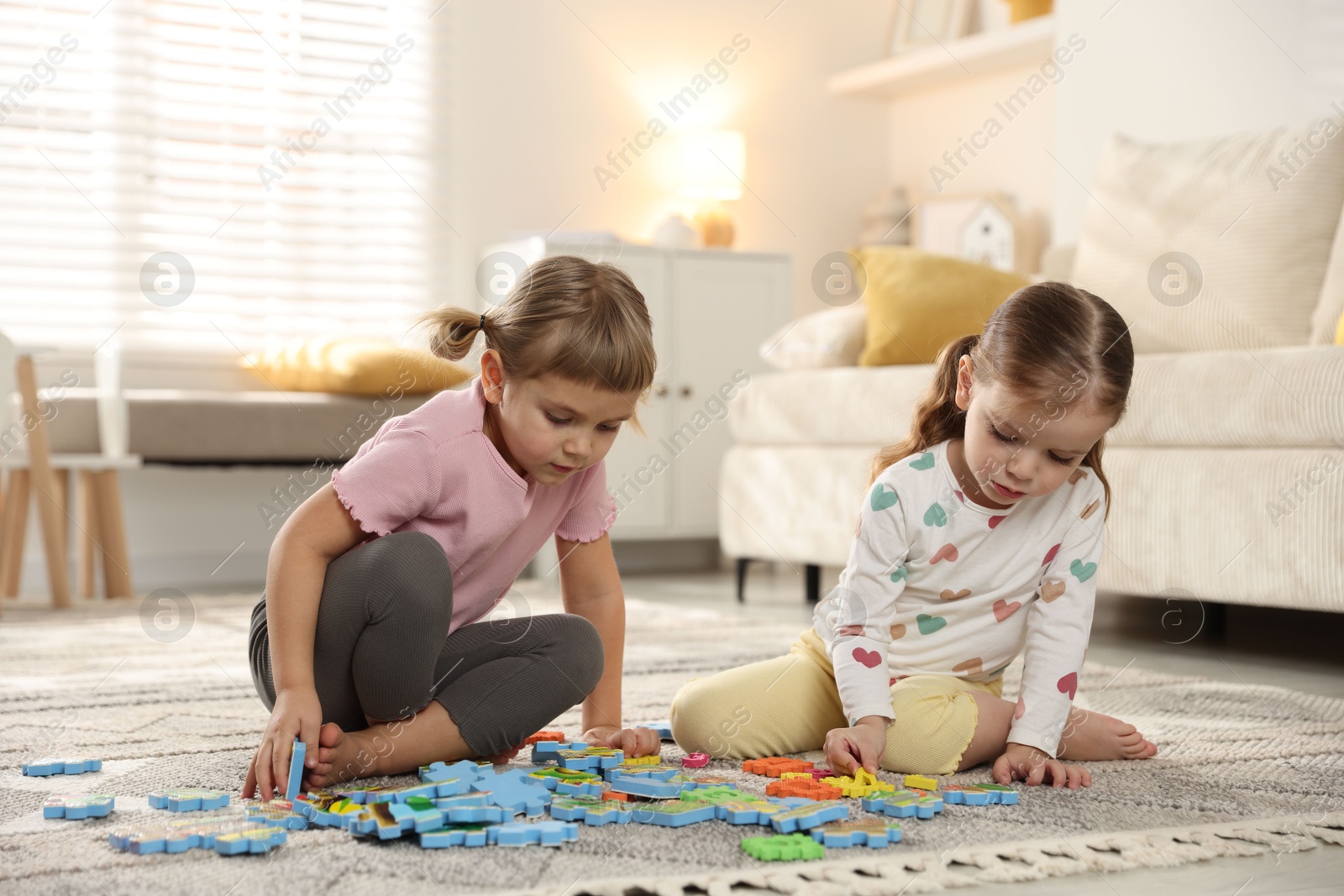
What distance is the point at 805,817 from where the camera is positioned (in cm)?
97

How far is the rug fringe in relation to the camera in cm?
84

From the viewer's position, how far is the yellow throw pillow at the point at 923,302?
2.65 m

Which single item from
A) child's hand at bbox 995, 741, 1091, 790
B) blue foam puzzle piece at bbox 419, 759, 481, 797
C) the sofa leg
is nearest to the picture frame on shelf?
the sofa leg

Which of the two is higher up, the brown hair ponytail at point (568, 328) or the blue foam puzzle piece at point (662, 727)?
the brown hair ponytail at point (568, 328)

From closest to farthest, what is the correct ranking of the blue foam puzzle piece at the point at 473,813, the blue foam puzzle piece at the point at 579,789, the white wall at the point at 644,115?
the blue foam puzzle piece at the point at 473,813 → the blue foam puzzle piece at the point at 579,789 → the white wall at the point at 644,115

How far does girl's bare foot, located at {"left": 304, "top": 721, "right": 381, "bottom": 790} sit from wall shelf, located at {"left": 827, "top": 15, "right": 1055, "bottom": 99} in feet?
10.2

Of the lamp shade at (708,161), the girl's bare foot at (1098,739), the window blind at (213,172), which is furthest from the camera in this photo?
the lamp shade at (708,161)

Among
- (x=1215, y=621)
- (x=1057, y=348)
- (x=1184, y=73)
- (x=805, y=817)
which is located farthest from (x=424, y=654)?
(x=1184, y=73)

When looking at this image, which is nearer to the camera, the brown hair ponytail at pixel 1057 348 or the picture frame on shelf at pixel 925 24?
the brown hair ponytail at pixel 1057 348

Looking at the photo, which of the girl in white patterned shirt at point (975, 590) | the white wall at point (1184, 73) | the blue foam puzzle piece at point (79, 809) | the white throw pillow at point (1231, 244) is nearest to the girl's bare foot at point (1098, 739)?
the girl in white patterned shirt at point (975, 590)

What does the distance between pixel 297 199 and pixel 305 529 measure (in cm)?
277

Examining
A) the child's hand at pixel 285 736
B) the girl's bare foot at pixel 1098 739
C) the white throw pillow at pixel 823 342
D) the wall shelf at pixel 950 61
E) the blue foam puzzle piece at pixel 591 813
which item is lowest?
the girl's bare foot at pixel 1098 739

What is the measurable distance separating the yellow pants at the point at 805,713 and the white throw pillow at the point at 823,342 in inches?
58.3

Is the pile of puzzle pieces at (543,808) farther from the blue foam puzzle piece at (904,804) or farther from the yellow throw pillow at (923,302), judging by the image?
the yellow throw pillow at (923,302)
